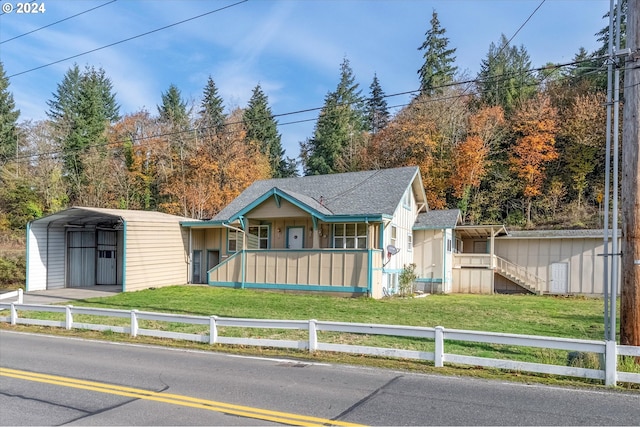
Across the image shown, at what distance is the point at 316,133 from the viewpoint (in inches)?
1955

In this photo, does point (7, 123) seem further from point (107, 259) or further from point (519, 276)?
point (519, 276)

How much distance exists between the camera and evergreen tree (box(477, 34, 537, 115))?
1567 inches

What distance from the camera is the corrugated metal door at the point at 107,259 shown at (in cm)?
2502

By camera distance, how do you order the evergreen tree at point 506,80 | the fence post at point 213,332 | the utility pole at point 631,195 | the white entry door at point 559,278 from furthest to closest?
the evergreen tree at point 506,80 < the white entry door at point 559,278 < the fence post at point 213,332 < the utility pole at point 631,195

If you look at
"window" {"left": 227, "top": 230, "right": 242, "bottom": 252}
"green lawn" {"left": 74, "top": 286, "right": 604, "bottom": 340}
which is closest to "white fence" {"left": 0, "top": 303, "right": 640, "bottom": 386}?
"green lawn" {"left": 74, "top": 286, "right": 604, "bottom": 340}

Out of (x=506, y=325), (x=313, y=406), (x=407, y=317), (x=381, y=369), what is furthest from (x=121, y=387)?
(x=506, y=325)

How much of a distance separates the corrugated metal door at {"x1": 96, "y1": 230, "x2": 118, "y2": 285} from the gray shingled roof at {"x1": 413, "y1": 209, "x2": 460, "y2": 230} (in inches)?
655

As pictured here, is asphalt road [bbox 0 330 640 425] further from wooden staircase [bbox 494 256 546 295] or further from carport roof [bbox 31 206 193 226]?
wooden staircase [bbox 494 256 546 295]

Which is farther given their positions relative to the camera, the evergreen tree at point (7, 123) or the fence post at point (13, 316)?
the evergreen tree at point (7, 123)

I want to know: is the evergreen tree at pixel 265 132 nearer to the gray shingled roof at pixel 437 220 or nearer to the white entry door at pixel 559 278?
the gray shingled roof at pixel 437 220

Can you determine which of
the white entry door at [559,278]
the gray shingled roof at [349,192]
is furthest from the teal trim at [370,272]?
the white entry door at [559,278]

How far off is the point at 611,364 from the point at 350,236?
45.5ft

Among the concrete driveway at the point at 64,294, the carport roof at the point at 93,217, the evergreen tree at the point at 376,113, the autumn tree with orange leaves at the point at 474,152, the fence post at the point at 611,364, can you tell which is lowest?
the concrete driveway at the point at 64,294

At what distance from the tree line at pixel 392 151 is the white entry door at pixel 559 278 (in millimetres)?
10693
